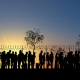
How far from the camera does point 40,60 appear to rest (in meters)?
18.2

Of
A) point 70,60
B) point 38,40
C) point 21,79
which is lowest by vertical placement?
point 21,79

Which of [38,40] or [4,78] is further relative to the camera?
[38,40]

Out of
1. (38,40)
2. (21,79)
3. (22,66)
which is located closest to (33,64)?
(22,66)

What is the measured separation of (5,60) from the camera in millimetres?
17516

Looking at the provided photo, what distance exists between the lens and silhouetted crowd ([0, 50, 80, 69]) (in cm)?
1744

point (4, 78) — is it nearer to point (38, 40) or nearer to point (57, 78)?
point (57, 78)

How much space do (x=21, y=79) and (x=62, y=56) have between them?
191 inches

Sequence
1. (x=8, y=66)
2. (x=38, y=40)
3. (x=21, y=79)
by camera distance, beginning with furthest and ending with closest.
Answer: (x=38, y=40), (x=8, y=66), (x=21, y=79)

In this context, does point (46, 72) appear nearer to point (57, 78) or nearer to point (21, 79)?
point (57, 78)

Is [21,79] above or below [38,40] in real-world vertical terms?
below

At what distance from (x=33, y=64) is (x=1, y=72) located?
3656 millimetres

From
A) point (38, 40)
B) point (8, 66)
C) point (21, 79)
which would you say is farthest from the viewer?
point (38, 40)

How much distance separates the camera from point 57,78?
1468 cm

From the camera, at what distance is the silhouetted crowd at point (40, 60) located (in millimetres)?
17438
